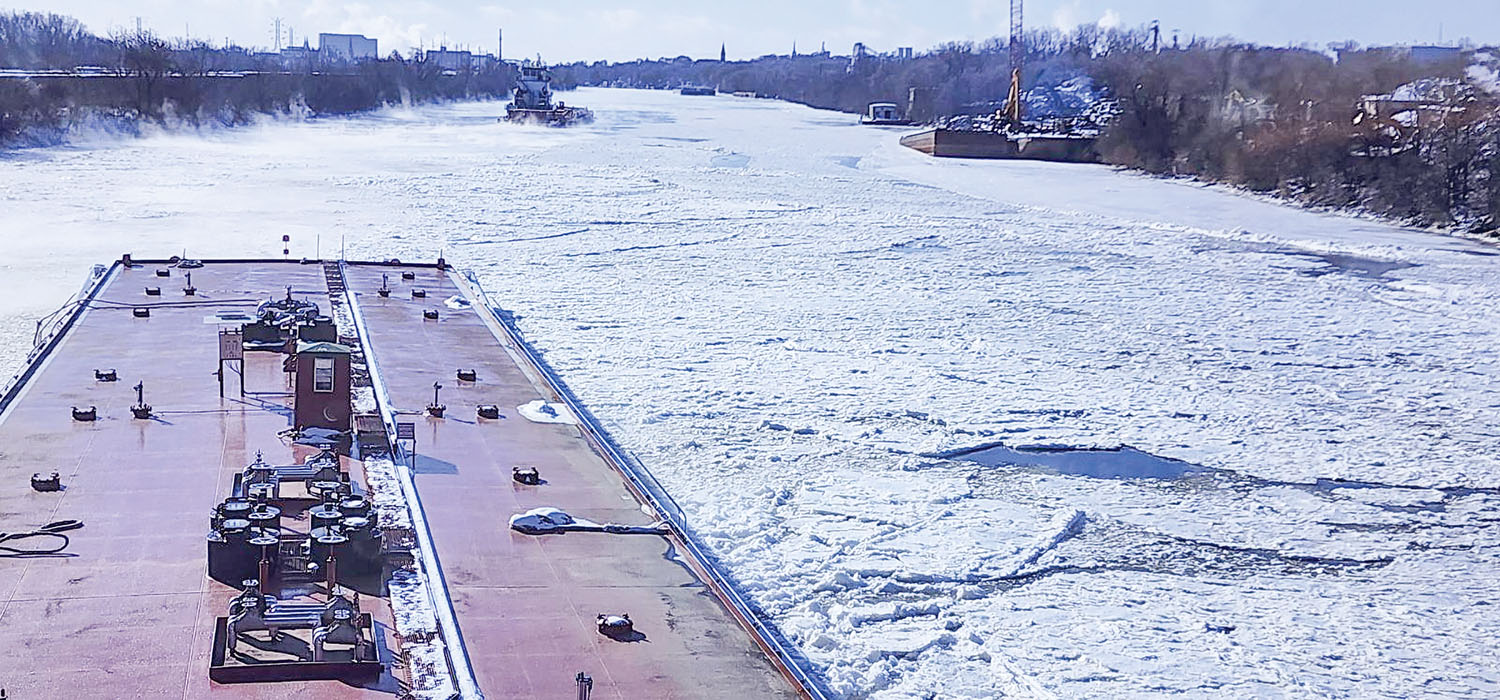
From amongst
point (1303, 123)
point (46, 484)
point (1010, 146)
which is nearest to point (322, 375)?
point (46, 484)

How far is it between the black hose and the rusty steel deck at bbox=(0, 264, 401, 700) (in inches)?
2.1

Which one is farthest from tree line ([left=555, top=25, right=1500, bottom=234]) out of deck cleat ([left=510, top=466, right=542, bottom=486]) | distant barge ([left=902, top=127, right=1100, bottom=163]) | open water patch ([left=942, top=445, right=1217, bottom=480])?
deck cleat ([left=510, top=466, right=542, bottom=486])

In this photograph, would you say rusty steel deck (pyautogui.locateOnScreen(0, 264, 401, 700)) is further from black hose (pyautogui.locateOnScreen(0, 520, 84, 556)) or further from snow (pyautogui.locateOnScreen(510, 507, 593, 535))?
snow (pyautogui.locateOnScreen(510, 507, 593, 535))

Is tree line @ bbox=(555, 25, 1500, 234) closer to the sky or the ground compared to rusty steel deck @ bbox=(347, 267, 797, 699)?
closer to the sky

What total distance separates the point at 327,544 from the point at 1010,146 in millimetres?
41834

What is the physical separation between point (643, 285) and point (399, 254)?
340 centimetres

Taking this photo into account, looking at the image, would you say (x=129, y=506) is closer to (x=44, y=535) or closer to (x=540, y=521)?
(x=44, y=535)

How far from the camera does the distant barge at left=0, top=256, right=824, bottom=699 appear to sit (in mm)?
4543

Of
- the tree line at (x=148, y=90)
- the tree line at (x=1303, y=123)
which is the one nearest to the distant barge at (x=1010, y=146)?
the tree line at (x=1303, y=123)

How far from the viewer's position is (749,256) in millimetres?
19156

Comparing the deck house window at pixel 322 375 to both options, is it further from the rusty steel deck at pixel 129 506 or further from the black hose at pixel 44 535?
the black hose at pixel 44 535

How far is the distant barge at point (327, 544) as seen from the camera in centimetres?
454

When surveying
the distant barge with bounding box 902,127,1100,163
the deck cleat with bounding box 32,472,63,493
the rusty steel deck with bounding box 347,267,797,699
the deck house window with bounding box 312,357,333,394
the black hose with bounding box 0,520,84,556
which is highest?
the distant barge with bounding box 902,127,1100,163

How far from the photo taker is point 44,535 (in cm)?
573
